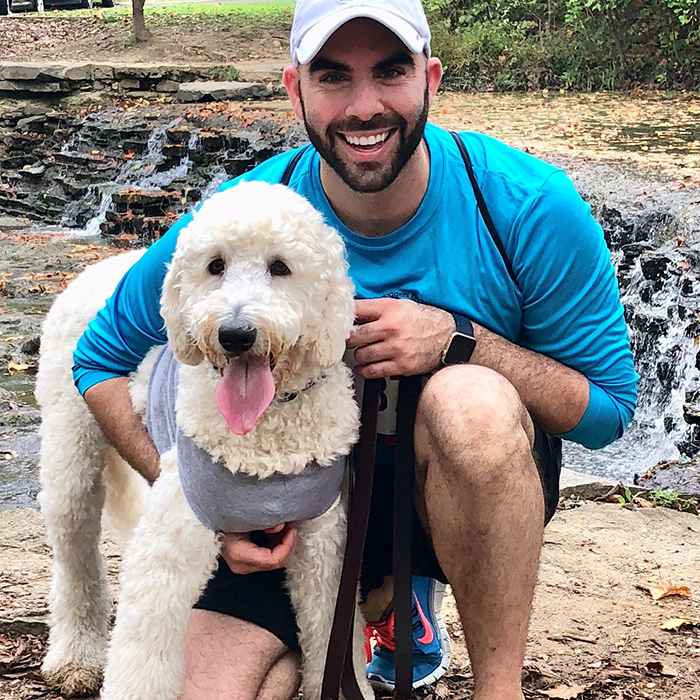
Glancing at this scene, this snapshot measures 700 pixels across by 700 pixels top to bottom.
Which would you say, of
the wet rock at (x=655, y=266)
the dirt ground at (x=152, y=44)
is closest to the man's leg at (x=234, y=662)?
the wet rock at (x=655, y=266)

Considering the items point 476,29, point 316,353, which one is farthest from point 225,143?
point 316,353

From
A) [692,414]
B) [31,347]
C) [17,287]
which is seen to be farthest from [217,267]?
[17,287]

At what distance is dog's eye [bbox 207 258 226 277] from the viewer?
7.47 feet

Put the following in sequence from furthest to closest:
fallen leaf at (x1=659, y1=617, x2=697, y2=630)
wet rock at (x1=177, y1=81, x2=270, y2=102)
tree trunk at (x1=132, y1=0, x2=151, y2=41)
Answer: tree trunk at (x1=132, y1=0, x2=151, y2=41), wet rock at (x1=177, y1=81, x2=270, y2=102), fallen leaf at (x1=659, y1=617, x2=697, y2=630)

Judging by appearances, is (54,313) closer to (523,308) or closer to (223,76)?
(523,308)

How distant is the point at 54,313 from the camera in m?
3.08

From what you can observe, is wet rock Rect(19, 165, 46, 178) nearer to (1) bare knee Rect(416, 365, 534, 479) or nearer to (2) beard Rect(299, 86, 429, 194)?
(2) beard Rect(299, 86, 429, 194)

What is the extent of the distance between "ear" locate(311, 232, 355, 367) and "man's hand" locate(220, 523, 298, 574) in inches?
16.9

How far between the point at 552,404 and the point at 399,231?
1.93 feet

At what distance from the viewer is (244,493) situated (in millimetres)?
2348

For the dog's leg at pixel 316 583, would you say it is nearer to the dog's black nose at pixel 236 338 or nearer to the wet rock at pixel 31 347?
the dog's black nose at pixel 236 338

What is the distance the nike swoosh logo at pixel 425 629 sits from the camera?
2984 mm

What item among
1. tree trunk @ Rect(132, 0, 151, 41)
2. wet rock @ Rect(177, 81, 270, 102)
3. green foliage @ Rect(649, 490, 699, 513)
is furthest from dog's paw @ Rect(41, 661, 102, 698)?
tree trunk @ Rect(132, 0, 151, 41)

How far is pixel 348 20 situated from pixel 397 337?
0.79 meters
